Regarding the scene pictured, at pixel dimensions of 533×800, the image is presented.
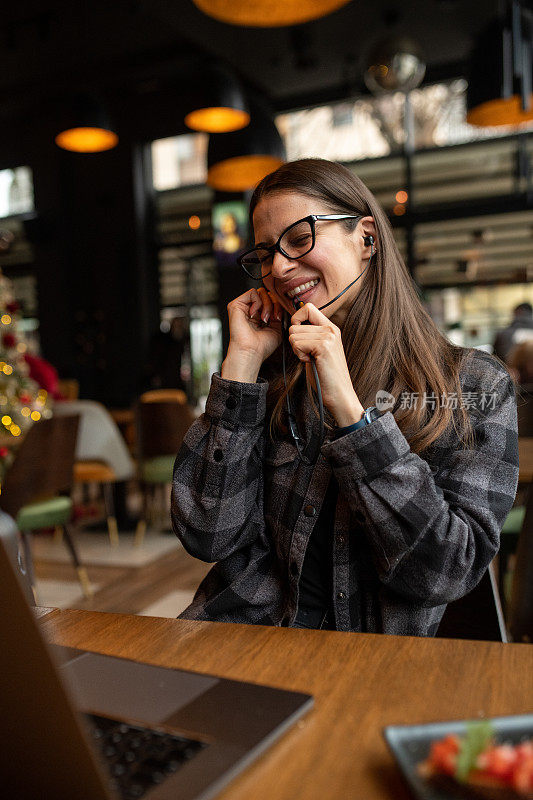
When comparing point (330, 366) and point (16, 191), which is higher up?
point (16, 191)

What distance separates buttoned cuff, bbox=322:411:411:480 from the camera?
0.98 metres

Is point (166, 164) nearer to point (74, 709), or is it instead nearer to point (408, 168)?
point (408, 168)

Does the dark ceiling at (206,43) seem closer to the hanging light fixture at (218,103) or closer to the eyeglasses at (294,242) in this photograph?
the hanging light fixture at (218,103)

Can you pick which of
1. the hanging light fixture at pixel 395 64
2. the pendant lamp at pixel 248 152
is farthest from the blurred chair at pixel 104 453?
the hanging light fixture at pixel 395 64

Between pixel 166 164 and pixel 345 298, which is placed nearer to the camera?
pixel 345 298

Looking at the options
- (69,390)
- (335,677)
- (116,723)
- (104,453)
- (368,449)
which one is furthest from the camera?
(69,390)

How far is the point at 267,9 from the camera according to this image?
2.11m

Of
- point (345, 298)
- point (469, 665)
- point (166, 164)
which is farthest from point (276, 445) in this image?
point (166, 164)

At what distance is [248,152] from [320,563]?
4306 millimetres

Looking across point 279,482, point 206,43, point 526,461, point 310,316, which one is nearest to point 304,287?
point 310,316

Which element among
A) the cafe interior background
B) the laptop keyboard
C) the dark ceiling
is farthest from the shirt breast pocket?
the dark ceiling

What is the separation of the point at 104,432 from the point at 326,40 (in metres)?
4.34

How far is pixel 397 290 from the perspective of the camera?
1271 millimetres

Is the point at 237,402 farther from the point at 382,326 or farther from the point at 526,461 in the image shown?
the point at 526,461
